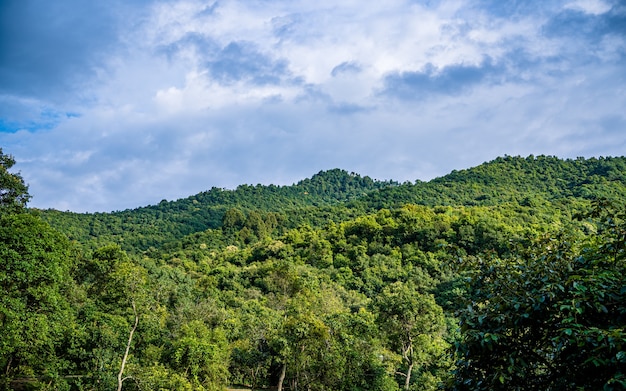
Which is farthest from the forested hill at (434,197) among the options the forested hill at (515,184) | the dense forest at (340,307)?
the dense forest at (340,307)

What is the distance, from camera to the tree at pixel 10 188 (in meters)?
20.8

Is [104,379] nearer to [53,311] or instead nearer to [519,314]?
[53,311]

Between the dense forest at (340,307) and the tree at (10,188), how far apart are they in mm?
66

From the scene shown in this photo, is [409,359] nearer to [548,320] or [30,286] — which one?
[30,286]

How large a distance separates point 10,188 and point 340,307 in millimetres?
25153

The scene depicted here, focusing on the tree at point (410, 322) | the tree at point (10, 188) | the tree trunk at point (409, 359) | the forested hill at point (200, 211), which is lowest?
the tree trunk at point (409, 359)

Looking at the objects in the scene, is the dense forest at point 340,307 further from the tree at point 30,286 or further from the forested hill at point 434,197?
the forested hill at point 434,197

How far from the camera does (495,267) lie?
624 cm

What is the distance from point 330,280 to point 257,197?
248 feet

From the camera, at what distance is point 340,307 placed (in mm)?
38219

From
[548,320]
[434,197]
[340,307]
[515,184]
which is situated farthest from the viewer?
[515,184]

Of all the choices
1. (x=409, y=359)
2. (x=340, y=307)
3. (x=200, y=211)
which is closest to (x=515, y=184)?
(x=340, y=307)

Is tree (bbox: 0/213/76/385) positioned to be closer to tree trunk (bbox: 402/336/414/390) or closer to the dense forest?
the dense forest

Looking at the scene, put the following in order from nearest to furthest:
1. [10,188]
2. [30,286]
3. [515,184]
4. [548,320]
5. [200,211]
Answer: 1. [548,320]
2. [30,286]
3. [10,188]
4. [515,184]
5. [200,211]
